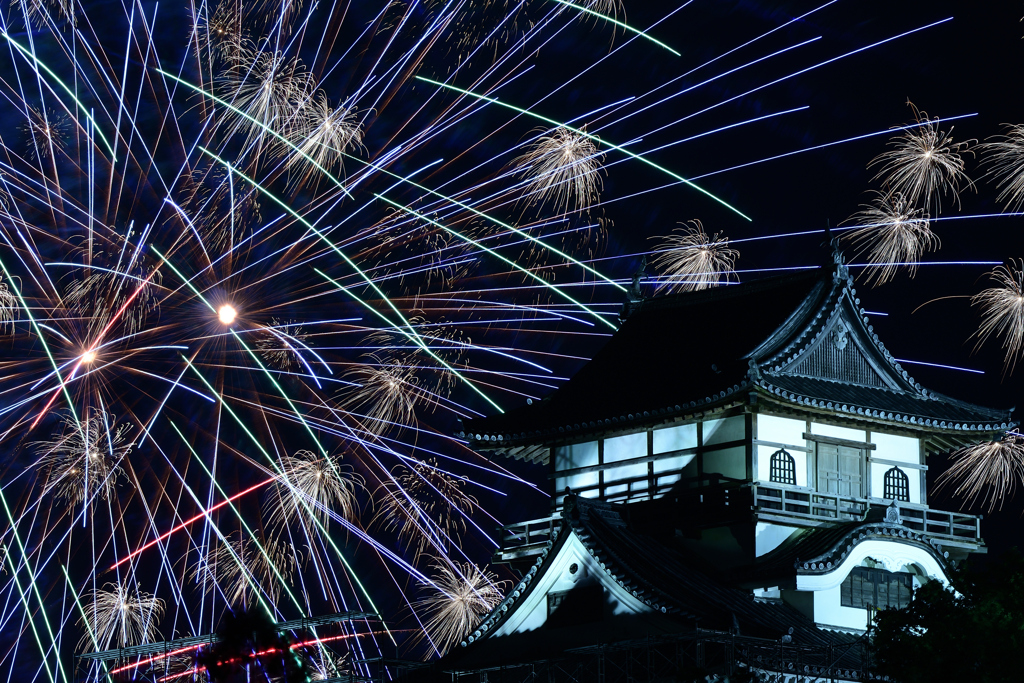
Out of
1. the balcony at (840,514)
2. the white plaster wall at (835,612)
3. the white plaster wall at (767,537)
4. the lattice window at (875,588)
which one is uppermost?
the balcony at (840,514)

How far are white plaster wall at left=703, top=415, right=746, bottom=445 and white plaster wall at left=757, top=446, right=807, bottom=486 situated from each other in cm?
66

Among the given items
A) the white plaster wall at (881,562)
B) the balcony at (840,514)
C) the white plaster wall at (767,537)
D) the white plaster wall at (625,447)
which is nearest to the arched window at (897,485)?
the balcony at (840,514)

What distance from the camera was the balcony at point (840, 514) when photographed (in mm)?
35812

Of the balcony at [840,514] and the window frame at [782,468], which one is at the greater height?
the window frame at [782,468]

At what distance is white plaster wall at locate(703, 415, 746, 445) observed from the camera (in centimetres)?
3719

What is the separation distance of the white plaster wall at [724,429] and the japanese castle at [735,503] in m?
0.05

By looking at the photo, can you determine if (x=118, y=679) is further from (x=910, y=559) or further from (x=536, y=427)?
(x=910, y=559)

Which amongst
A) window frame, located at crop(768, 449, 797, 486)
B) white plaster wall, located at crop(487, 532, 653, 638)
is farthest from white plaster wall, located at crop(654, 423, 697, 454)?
white plaster wall, located at crop(487, 532, 653, 638)

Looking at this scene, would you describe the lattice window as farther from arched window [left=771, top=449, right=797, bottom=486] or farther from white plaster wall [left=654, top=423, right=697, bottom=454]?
white plaster wall [left=654, top=423, right=697, bottom=454]

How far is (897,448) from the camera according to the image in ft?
129

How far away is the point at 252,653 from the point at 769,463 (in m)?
21.0

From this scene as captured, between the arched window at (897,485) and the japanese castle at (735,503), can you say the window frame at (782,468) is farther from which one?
the arched window at (897,485)

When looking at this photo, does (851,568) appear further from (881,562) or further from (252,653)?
(252,653)

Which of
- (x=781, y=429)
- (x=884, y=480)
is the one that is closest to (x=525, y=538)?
(x=781, y=429)
